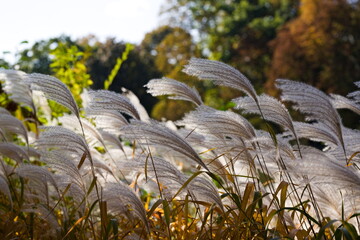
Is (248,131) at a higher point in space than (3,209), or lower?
higher

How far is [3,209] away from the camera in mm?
3012

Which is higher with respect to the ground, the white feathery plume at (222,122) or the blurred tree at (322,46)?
the blurred tree at (322,46)

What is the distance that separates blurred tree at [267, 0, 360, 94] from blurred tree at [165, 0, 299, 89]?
3.20 meters

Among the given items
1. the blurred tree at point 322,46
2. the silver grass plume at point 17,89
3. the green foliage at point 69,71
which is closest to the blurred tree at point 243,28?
the blurred tree at point 322,46

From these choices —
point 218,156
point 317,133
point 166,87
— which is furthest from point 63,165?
point 317,133

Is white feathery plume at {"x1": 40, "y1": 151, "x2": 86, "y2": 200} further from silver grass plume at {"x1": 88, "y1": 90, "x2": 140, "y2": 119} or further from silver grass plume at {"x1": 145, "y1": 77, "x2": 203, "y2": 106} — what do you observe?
silver grass plume at {"x1": 145, "y1": 77, "x2": 203, "y2": 106}

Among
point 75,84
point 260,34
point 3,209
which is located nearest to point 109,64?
point 260,34

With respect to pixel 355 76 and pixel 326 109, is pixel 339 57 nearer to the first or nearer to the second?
pixel 355 76

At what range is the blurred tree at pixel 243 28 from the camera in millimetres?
30828

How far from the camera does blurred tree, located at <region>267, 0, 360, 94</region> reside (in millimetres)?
25234

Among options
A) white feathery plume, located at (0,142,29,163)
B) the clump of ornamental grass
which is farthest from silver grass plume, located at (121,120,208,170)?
white feathery plume, located at (0,142,29,163)

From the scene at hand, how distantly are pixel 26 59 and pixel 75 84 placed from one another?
76 centimetres

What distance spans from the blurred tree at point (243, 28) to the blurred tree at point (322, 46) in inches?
126

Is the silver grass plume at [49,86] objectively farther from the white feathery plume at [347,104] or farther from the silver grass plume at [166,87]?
the white feathery plume at [347,104]
